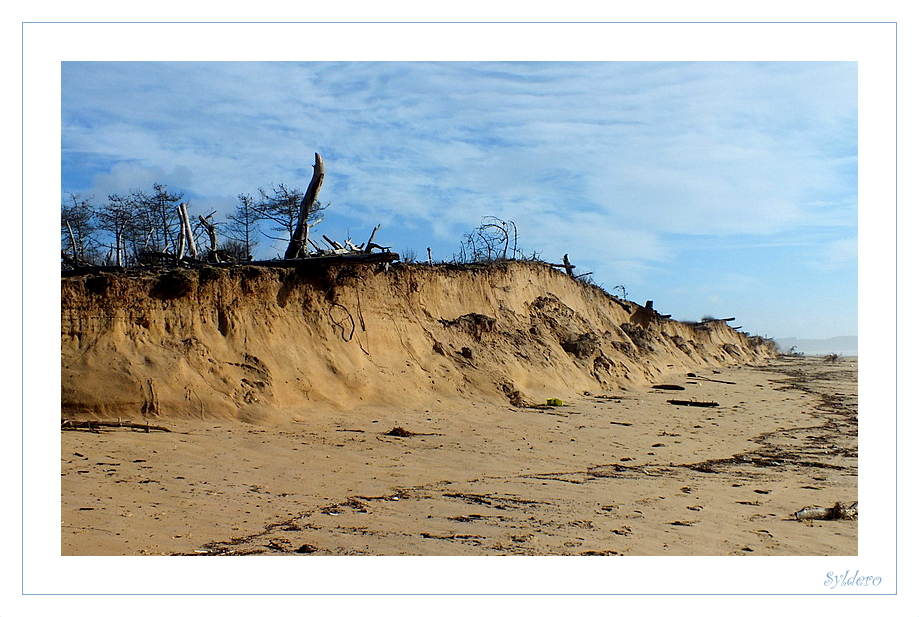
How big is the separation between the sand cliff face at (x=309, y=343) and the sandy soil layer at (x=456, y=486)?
29.1 inches

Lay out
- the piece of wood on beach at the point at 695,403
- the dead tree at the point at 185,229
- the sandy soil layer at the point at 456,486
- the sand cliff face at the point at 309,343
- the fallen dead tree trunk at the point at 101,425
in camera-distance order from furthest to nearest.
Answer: the piece of wood on beach at the point at 695,403 < the dead tree at the point at 185,229 < the sand cliff face at the point at 309,343 < the fallen dead tree trunk at the point at 101,425 < the sandy soil layer at the point at 456,486

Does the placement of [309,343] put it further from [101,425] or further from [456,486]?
[456,486]

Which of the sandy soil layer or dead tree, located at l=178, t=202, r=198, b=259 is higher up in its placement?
dead tree, located at l=178, t=202, r=198, b=259

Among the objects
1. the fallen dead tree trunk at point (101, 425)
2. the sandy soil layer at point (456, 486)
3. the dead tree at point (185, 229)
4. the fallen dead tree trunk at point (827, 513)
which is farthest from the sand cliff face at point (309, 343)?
the fallen dead tree trunk at point (827, 513)

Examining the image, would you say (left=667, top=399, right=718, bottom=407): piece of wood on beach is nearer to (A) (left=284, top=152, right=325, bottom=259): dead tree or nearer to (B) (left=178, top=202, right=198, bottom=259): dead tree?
(A) (left=284, top=152, right=325, bottom=259): dead tree

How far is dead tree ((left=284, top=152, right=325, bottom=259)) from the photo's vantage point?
13.2 metres

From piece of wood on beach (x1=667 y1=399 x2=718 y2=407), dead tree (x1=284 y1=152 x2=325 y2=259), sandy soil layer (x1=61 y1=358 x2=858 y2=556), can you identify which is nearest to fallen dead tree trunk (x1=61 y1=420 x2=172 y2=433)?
sandy soil layer (x1=61 y1=358 x2=858 y2=556)

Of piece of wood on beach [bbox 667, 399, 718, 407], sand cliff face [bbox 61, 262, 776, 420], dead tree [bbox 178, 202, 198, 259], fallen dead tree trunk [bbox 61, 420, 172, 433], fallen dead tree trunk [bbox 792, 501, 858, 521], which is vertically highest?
dead tree [bbox 178, 202, 198, 259]

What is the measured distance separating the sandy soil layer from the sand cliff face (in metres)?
0.74

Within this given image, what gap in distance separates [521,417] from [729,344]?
31.5 m

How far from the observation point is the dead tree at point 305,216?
1318 cm

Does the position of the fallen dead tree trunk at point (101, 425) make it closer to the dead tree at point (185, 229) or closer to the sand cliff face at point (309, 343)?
the sand cliff face at point (309, 343)

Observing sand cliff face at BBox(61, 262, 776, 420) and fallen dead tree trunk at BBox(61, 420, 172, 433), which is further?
sand cliff face at BBox(61, 262, 776, 420)
